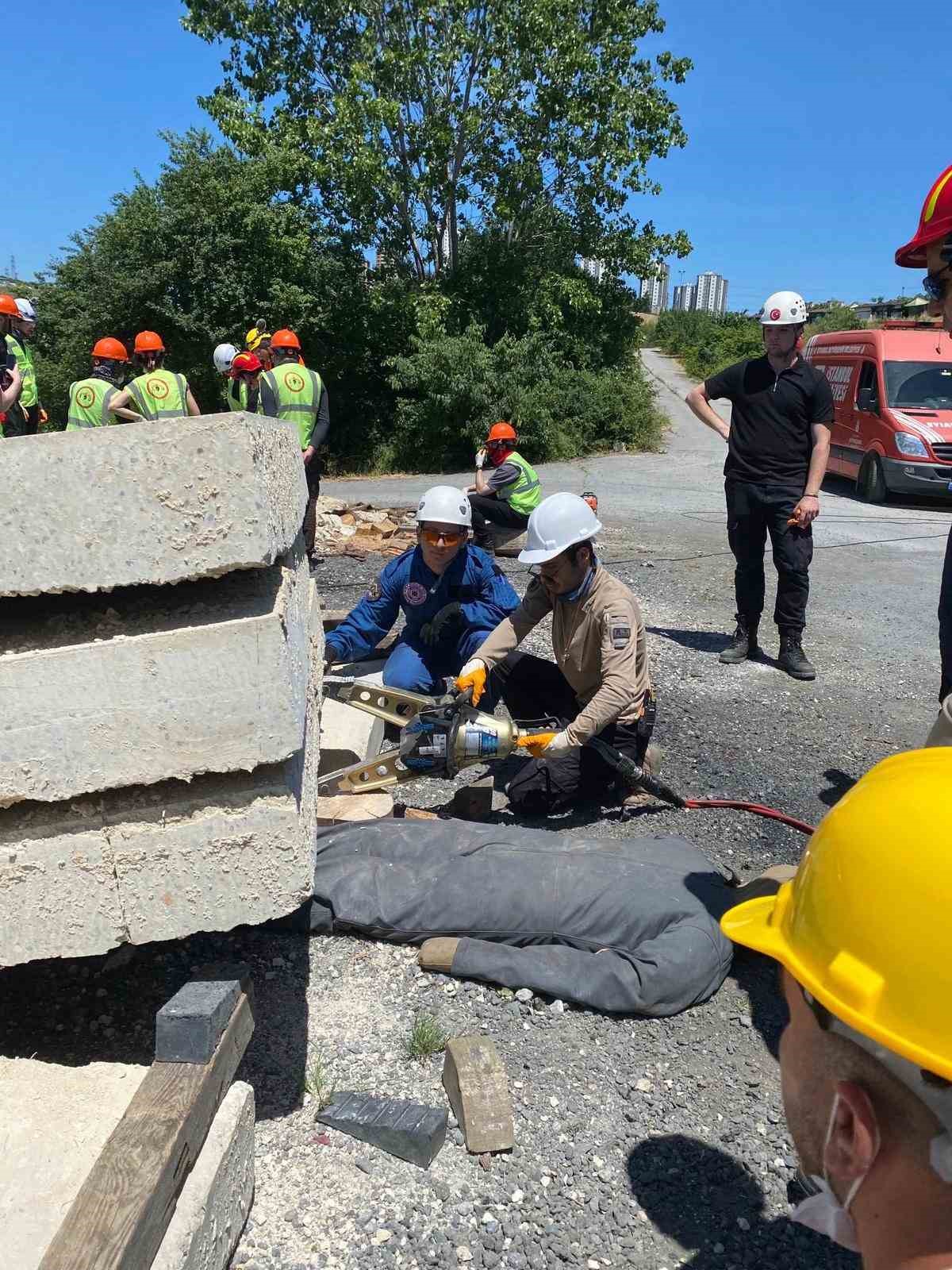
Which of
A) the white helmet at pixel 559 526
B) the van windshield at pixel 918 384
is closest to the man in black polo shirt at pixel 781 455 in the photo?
the white helmet at pixel 559 526

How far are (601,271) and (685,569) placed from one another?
13427mm

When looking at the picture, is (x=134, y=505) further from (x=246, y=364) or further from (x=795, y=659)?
(x=246, y=364)

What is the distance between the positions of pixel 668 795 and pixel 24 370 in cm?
633

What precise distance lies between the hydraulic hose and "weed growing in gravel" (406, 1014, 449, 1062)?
1.38 meters

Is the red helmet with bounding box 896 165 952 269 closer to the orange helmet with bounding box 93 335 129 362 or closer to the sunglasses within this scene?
the sunglasses

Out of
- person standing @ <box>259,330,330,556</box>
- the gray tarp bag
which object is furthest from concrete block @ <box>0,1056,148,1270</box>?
person standing @ <box>259,330,330,556</box>

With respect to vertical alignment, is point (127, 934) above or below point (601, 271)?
below

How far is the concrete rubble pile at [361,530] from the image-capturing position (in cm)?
880

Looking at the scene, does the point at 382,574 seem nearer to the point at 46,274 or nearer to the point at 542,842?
the point at 542,842

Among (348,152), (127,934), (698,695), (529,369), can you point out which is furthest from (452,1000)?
(348,152)

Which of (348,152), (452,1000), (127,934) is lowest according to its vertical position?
(452,1000)

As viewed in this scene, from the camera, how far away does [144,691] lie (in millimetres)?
1920

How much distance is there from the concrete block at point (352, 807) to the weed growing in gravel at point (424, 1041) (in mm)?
993

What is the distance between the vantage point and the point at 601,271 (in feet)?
64.7
